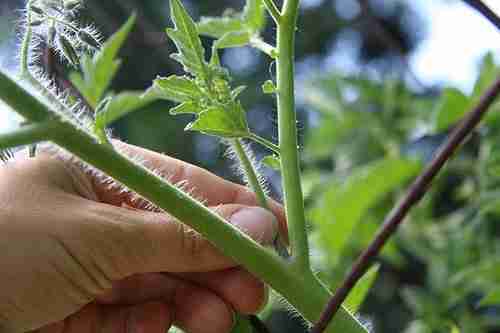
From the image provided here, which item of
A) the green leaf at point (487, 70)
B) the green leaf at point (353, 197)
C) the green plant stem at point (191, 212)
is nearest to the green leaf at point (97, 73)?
the green plant stem at point (191, 212)

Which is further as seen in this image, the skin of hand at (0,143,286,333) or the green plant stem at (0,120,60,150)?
the skin of hand at (0,143,286,333)

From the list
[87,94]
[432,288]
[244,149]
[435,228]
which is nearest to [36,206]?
[244,149]

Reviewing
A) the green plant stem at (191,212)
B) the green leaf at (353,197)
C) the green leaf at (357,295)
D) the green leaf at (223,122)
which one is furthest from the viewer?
the green leaf at (353,197)

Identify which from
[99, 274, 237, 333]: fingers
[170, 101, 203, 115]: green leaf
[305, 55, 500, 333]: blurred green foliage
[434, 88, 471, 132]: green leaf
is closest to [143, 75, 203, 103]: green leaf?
[170, 101, 203, 115]: green leaf

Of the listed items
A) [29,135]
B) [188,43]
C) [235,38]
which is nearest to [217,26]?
[235,38]

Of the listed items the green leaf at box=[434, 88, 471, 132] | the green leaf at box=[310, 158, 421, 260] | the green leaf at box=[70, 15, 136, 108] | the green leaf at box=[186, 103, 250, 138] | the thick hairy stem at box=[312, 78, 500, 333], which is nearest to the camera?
the thick hairy stem at box=[312, 78, 500, 333]

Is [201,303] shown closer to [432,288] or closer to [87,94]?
[87,94]

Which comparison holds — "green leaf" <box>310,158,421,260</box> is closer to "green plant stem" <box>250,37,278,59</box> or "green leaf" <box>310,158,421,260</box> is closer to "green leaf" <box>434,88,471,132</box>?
"green leaf" <box>434,88,471,132</box>

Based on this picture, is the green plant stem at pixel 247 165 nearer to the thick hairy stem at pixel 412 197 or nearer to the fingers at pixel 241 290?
the fingers at pixel 241 290
